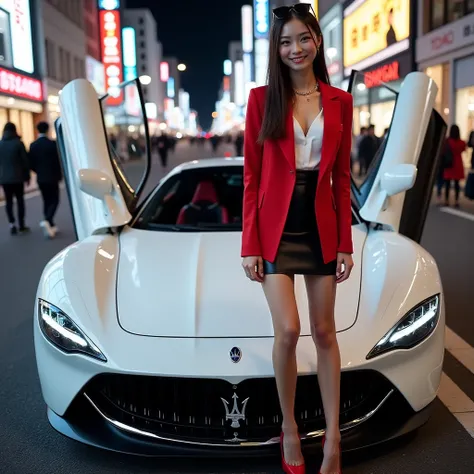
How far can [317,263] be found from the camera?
2457 mm

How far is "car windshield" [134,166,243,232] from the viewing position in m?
4.48

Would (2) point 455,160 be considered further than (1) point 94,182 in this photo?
Yes

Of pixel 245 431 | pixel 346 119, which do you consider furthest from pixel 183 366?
pixel 346 119

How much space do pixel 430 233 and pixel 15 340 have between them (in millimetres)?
6337

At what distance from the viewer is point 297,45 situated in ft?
7.73

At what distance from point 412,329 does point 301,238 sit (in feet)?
2.54

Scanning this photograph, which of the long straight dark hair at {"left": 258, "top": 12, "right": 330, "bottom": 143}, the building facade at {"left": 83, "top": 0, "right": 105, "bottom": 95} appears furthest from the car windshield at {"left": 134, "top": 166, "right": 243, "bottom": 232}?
the building facade at {"left": 83, "top": 0, "right": 105, "bottom": 95}

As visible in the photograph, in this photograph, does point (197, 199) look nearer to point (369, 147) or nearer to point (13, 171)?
point (369, 147)

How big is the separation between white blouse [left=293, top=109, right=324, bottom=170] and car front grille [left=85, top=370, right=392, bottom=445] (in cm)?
91

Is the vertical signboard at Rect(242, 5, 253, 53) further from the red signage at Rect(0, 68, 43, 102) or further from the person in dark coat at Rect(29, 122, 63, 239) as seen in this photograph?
the person in dark coat at Rect(29, 122, 63, 239)

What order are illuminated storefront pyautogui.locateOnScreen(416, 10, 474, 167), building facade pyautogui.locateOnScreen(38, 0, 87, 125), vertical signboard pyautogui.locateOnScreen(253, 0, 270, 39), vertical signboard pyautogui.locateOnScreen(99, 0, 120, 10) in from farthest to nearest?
vertical signboard pyautogui.locateOnScreen(253, 0, 270, 39), vertical signboard pyautogui.locateOnScreen(99, 0, 120, 10), building facade pyautogui.locateOnScreen(38, 0, 87, 125), illuminated storefront pyautogui.locateOnScreen(416, 10, 474, 167)

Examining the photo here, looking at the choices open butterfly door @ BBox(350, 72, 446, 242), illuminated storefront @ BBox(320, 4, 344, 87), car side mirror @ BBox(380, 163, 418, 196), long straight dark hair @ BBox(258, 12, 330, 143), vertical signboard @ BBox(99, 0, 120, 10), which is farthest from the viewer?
vertical signboard @ BBox(99, 0, 120, 10)

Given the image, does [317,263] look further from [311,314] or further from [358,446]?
[358,446]

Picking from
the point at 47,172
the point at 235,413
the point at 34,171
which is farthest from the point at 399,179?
the point at 34,171
